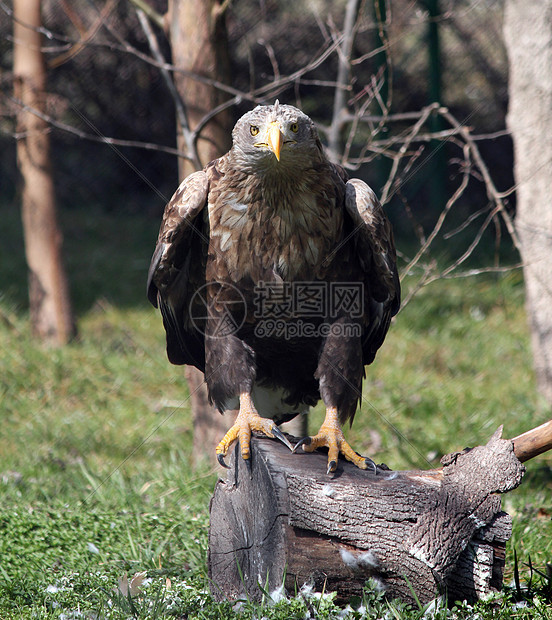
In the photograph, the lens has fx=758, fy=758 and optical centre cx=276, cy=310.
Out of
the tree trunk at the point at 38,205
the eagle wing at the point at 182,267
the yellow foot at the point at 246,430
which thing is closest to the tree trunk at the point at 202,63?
the eagle wing at the point at 182,267

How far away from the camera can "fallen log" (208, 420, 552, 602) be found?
253cm

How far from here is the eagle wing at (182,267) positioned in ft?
10.2

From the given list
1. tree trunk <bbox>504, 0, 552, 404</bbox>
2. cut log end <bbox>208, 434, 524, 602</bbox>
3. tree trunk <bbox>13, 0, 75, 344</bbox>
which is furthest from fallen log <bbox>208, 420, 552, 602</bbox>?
tree trunk <bbox>13, 0, 75, 344</bbox>

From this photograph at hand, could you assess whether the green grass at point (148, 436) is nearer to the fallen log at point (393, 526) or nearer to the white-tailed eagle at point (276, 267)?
the fallen log at point (393, 526)

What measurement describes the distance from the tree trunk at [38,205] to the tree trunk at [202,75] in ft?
6.23

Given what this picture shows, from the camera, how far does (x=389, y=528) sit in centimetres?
254

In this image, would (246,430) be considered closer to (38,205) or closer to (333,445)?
(333,445)

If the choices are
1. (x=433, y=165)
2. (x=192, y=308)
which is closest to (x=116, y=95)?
(x=433, y=165)

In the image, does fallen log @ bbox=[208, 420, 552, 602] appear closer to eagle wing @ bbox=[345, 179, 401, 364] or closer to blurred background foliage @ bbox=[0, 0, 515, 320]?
eagle wing @ bbox=[345, 179, 401, 364]

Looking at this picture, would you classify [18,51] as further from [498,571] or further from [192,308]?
[498,571]

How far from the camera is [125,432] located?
15.9 ft

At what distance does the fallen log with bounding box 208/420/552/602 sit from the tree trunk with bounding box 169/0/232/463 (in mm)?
1385

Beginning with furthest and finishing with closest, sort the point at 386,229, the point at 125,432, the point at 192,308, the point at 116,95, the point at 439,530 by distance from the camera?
the point at 116,95 → the point at 125,432 → the point at 192,308 → the point at 386,229 → the point at 439,530

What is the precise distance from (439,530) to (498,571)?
31cm
